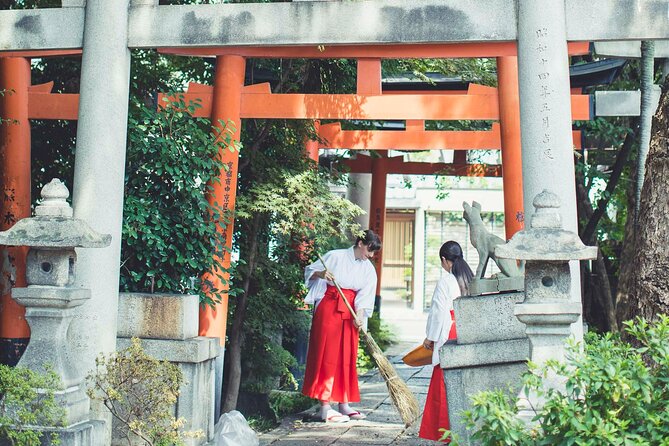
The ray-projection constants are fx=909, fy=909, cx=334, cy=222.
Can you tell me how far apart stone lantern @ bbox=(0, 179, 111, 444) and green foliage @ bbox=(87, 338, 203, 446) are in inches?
8.2

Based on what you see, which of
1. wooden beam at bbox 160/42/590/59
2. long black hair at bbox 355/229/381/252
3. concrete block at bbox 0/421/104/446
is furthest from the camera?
long black hair at bbox 355/229/381/252

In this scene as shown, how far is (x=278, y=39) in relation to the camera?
6.59 metres

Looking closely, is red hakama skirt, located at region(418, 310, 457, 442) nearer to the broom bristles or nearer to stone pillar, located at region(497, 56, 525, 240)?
the broom bristles

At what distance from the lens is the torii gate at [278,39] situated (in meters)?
6.07

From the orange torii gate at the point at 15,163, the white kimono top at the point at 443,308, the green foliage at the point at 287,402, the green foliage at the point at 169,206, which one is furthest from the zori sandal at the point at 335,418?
the orange torii gate at the point at 15,163

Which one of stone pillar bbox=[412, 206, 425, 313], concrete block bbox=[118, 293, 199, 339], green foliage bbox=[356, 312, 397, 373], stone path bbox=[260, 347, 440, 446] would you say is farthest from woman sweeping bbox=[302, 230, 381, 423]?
stone pillar bbox=[412, 206, 425, 313]

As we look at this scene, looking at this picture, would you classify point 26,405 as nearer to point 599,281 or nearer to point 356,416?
point 356,416

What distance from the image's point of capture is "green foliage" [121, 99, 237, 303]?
7.13 meters

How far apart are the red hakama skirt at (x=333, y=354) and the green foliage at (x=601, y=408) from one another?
4.11m

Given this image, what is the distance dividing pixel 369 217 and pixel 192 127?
1004 centimetres

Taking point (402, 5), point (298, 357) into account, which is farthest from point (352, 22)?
point (298, 357)

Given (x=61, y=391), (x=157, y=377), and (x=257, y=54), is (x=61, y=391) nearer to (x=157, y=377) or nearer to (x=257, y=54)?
(x=157, y=377)

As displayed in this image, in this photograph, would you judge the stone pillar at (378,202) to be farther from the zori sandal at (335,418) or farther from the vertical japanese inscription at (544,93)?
the vertical japanese inscription at (544,93)

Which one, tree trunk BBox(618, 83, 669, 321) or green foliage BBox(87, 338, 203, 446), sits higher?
tree trunk BBox(618, 83, 669, 321)
